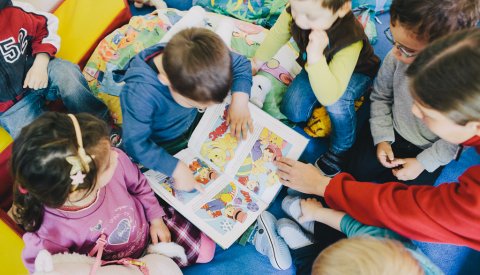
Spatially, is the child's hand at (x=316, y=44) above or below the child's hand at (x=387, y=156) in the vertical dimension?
above

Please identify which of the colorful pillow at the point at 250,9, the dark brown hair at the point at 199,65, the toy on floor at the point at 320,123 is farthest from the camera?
the colorful pillow at the point at 250,9

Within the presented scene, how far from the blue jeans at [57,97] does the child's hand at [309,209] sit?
67 cm

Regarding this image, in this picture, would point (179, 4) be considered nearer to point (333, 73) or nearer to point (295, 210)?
point (333, 73)

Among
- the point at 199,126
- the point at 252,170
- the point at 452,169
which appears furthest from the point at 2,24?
the point at 452,169

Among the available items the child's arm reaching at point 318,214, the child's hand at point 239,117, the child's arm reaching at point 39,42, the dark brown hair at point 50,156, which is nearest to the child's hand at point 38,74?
the child's arm reaching at point 39,42

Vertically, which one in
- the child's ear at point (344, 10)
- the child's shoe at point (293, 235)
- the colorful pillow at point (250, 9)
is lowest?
the child's shoe at point (293, 235)

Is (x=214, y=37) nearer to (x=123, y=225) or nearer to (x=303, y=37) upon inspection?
(x=303, y=37)

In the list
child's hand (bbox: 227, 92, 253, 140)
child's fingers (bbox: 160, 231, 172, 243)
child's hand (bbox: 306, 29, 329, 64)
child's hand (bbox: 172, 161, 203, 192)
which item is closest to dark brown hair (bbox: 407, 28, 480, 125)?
child's hand (bbox: 306, 29, 329, 64)

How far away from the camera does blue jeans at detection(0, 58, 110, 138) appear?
1124 millimetres

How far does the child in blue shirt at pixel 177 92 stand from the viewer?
2.65 feet

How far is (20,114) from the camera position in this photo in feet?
3.72

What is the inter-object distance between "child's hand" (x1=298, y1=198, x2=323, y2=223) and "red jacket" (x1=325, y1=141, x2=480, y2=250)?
9 cm

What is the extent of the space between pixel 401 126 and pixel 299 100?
301 millimetres

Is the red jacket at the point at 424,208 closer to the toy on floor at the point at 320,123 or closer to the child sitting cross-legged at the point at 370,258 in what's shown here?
the child sitting cross-legged at the point at 370,258
